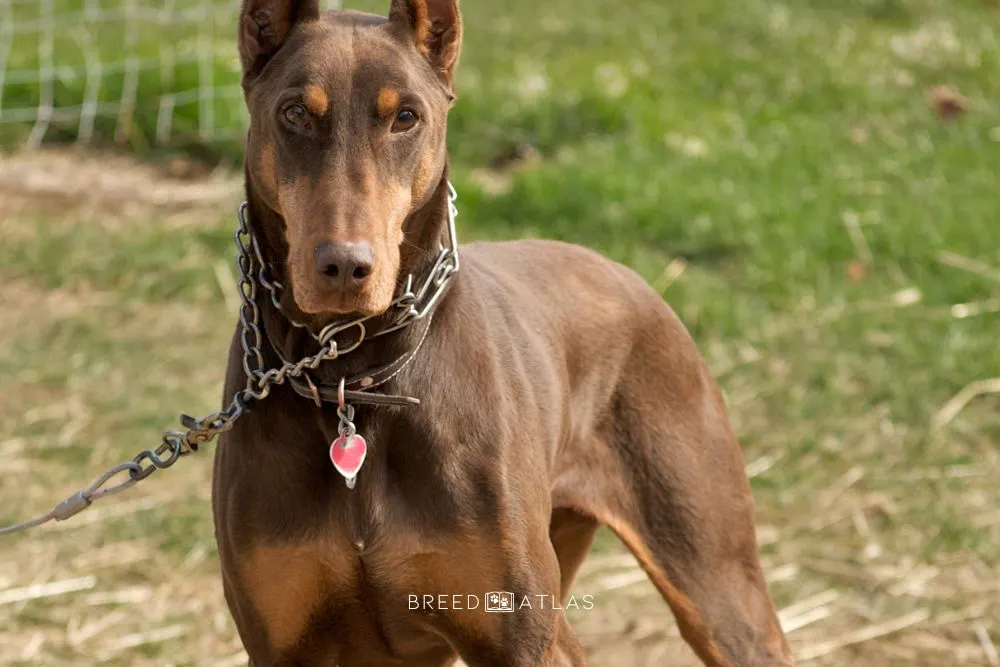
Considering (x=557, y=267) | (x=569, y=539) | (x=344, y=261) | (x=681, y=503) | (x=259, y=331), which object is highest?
(x=344, y=261)

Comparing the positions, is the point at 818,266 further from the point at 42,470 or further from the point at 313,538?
the point at 313,538

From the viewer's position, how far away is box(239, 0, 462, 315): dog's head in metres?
2.91

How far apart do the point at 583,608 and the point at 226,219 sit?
142 inches

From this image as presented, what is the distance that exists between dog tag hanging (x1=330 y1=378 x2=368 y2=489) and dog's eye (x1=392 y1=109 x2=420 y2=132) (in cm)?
53

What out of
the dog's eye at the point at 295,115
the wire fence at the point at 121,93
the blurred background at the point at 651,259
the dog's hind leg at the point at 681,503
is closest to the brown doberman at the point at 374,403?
the dog's eye at the point at 295,115

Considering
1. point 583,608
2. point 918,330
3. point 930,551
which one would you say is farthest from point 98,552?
point 918,330

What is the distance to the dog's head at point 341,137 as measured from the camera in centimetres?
291

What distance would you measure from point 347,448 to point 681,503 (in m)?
1.01

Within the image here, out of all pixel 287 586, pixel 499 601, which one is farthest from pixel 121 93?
pixel 499 601

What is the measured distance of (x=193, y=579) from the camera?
16.9 feet

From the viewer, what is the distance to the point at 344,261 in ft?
9.37

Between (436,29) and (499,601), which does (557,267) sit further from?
(499,601)

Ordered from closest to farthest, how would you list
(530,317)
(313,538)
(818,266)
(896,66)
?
(313,538), (530,317), (818,266), (896,66)

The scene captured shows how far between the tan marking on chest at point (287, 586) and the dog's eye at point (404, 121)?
853 mm
